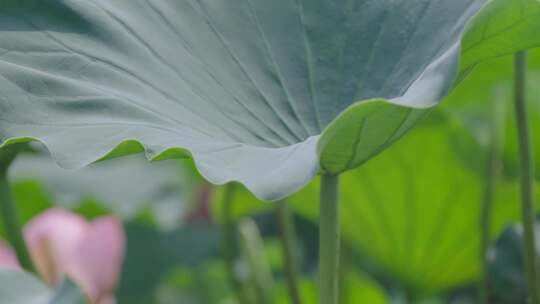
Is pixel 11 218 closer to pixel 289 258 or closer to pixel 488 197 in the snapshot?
pixel 289 258

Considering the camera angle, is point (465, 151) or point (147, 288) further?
point (147, 288)

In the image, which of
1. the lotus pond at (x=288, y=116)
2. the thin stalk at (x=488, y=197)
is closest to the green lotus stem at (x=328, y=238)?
the lotus pond at (x=288, y=116)

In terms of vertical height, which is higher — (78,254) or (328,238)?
(328,238)

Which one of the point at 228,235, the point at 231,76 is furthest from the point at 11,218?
the point at 228,235

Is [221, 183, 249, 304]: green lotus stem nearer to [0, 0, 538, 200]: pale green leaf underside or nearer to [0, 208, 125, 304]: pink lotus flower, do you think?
[0, 208, 125, 304]: pink lotus flower

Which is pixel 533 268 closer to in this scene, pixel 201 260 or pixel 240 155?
pixel 240 155

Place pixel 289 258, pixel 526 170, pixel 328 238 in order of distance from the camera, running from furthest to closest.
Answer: pixel 289 258, pixel 526 170, pixel 328 238

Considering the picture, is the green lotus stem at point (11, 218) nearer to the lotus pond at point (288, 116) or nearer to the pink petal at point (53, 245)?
the lotus pond at point (288, 116)

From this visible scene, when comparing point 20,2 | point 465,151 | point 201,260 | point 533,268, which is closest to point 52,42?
point 20,2
